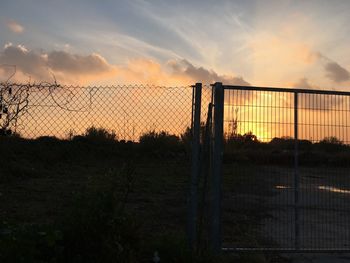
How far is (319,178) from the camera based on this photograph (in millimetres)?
8750

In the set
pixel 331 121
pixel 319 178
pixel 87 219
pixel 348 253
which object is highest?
pixel 331 121

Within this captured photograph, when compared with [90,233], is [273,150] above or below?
above

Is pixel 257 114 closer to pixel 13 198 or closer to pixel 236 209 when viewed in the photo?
pixel 236 209

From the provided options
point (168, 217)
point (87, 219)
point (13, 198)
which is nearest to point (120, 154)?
point (13, 198)

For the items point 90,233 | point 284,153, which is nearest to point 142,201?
point 284,153

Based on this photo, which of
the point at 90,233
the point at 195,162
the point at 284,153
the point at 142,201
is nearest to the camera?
the point at 90,233

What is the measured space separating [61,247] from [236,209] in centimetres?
723

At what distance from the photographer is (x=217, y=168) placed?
23.5 feet

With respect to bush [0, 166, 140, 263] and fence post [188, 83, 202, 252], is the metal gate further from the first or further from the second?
bush [0, 166, 140, 263]

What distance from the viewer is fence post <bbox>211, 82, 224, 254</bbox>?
280 inches

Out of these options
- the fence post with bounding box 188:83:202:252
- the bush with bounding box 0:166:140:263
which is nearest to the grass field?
the bush with bounding box 0:166:140:263

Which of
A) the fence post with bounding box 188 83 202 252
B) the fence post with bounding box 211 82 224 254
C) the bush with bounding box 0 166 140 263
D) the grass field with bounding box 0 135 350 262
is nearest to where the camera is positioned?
the bush with bounding box 0 166 140 263

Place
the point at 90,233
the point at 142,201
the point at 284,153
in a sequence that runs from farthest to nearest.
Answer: the point at 142,201, the point at 284,153, the point at 90,233

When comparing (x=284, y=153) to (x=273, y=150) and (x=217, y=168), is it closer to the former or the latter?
(x=273, y=150)
